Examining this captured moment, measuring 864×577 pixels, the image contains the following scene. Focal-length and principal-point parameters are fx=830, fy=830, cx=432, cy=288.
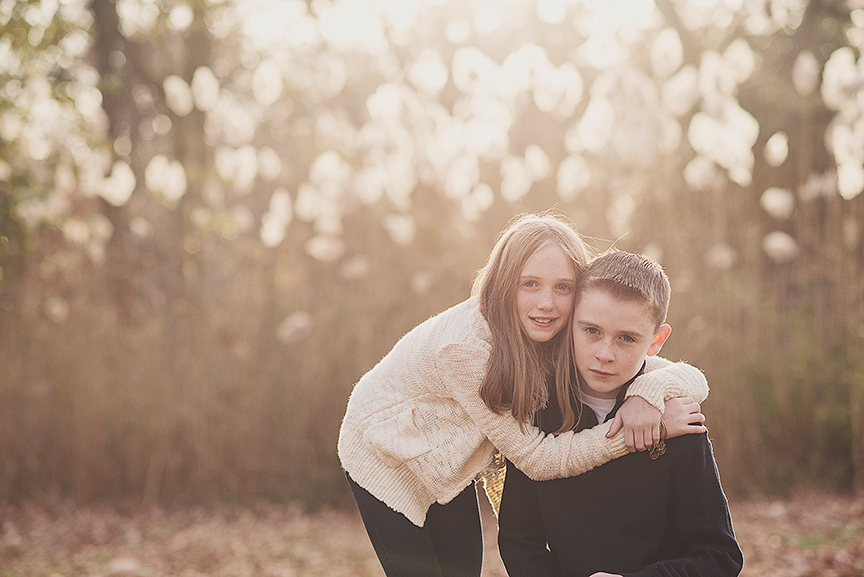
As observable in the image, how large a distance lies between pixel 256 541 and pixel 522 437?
140 inches

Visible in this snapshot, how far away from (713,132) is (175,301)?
424cm

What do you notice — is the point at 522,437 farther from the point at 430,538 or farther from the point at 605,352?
the point at 430,538

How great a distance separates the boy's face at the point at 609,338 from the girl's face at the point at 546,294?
0.32 ft

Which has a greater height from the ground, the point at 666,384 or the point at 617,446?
the point at 666,384

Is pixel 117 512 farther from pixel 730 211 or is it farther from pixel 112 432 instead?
pixel 730 211

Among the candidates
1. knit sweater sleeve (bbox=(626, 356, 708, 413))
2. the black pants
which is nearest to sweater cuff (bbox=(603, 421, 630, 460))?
knit sweater sleeve (bbox=(626, 356, 708, 413))

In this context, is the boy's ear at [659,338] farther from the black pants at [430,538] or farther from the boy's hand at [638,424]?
the black pants at [430,538]

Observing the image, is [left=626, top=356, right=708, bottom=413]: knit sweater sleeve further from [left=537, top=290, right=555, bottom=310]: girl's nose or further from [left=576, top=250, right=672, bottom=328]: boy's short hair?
[left=537, top=290, right=555, bottom=310]: girl's nose

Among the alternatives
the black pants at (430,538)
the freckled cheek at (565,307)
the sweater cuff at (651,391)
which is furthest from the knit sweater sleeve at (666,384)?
the black pants at (430,538)

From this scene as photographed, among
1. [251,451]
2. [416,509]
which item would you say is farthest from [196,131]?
[416,509]

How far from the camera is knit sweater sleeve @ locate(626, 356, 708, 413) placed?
6.30ft

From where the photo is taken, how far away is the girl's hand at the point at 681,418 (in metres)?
1.88

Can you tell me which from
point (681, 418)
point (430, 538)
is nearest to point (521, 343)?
point (681, 418)

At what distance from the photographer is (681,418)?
74.4 inches
